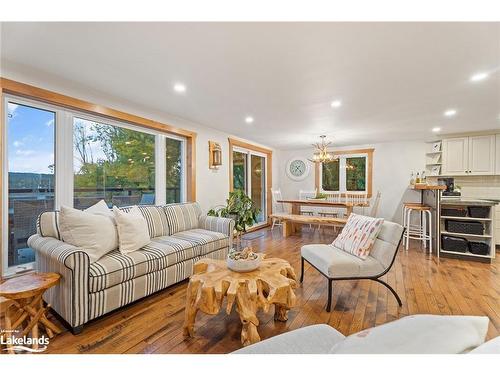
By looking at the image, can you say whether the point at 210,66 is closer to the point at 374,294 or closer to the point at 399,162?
the point at 374,294

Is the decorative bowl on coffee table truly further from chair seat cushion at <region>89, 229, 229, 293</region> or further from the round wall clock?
the round wall clock

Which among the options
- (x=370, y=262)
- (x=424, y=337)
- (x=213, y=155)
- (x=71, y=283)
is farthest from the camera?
(x=213, y=155)

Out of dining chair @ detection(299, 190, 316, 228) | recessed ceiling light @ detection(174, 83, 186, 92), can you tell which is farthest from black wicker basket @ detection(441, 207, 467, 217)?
recessed ceiling light @ detection(174, 83, 186, 92)

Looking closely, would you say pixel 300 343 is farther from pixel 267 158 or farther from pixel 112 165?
pixel 267 158

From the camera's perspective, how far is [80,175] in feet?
Answer: 8.95

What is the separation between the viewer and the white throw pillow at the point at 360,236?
2.32 meters

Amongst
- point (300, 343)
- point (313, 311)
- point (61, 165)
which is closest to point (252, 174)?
point (61, 165)

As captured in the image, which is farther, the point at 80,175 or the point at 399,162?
the point at 399,162

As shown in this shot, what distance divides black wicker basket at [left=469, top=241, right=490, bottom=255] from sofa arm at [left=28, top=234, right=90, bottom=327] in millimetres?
4883

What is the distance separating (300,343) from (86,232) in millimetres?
1958

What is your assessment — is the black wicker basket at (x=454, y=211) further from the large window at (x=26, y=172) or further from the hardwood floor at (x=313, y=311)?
the large window at (x=26, y=172)

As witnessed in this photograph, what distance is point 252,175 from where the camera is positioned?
5910 mm
